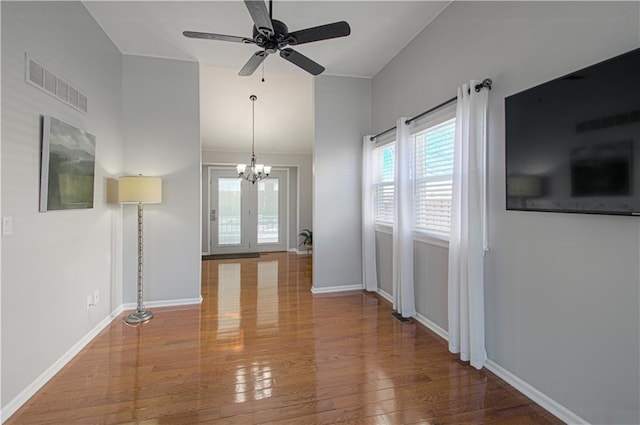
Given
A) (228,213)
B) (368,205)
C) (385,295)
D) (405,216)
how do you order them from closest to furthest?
(405,216) < (385,295) < (368,205) < (228,213)

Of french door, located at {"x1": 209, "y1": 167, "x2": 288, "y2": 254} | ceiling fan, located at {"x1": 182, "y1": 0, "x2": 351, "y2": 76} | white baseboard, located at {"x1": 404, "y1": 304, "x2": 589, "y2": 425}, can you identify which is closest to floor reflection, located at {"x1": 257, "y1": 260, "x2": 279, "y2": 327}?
french door, located at {"x1": 209, "y1": 167, "x2": 288, "y2": 254}

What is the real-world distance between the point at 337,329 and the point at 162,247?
2.41 m

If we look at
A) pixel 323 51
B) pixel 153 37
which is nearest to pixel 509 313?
pixel 323 51

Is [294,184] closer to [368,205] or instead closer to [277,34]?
[368,205]

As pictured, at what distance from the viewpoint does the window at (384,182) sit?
3.82m

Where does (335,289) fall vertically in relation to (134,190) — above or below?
below

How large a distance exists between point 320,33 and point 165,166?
2.60m

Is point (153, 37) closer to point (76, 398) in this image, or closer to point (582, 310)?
point (76, 398)

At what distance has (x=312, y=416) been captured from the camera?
5.81 ft

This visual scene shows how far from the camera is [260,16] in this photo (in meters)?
1.84

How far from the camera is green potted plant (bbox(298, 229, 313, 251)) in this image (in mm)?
7398

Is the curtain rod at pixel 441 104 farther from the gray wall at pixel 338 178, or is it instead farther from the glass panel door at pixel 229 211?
the glass panel door at pixel 229 211

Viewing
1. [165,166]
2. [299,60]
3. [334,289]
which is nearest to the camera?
[299,60]

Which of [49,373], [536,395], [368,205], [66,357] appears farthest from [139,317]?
[536,395]
